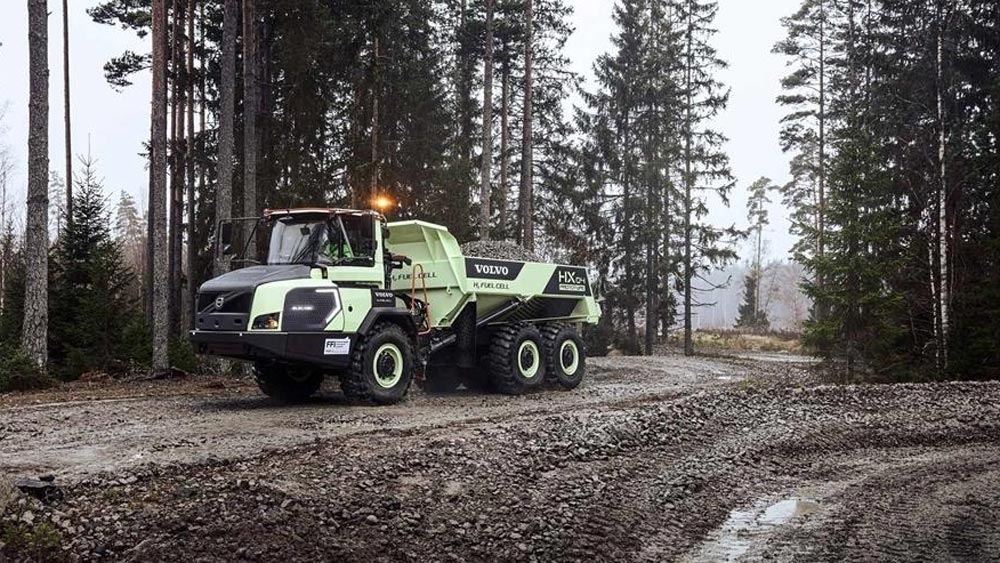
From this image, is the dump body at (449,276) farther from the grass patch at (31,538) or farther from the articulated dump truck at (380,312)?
the grass patch at (31,538)

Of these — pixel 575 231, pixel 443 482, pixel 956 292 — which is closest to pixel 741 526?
pixel 443 482

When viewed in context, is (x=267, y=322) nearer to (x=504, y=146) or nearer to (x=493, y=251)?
(x=493, y=251)

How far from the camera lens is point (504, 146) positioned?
29.0m

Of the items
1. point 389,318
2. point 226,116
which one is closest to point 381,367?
point 389,318

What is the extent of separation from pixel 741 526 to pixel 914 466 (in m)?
3.25

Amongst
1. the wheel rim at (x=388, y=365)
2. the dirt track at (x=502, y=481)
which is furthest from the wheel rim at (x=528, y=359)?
the wheel rim at (x=388, y=365)

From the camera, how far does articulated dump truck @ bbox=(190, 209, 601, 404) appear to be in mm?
9734

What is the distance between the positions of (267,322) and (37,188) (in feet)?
23.7

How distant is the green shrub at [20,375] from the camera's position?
42.4ft

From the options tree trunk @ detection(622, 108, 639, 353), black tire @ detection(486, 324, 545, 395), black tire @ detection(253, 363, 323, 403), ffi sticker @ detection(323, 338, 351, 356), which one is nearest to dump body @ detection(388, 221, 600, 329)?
black tire @ detection(486, 324, 545, 395)

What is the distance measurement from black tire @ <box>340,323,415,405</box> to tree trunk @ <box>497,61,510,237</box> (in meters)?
14.8

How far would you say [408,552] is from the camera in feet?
16.5

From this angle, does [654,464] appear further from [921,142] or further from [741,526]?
[921,142]

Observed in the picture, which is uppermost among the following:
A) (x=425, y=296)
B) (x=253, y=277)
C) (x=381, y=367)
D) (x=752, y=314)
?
(x=253, y=277)
